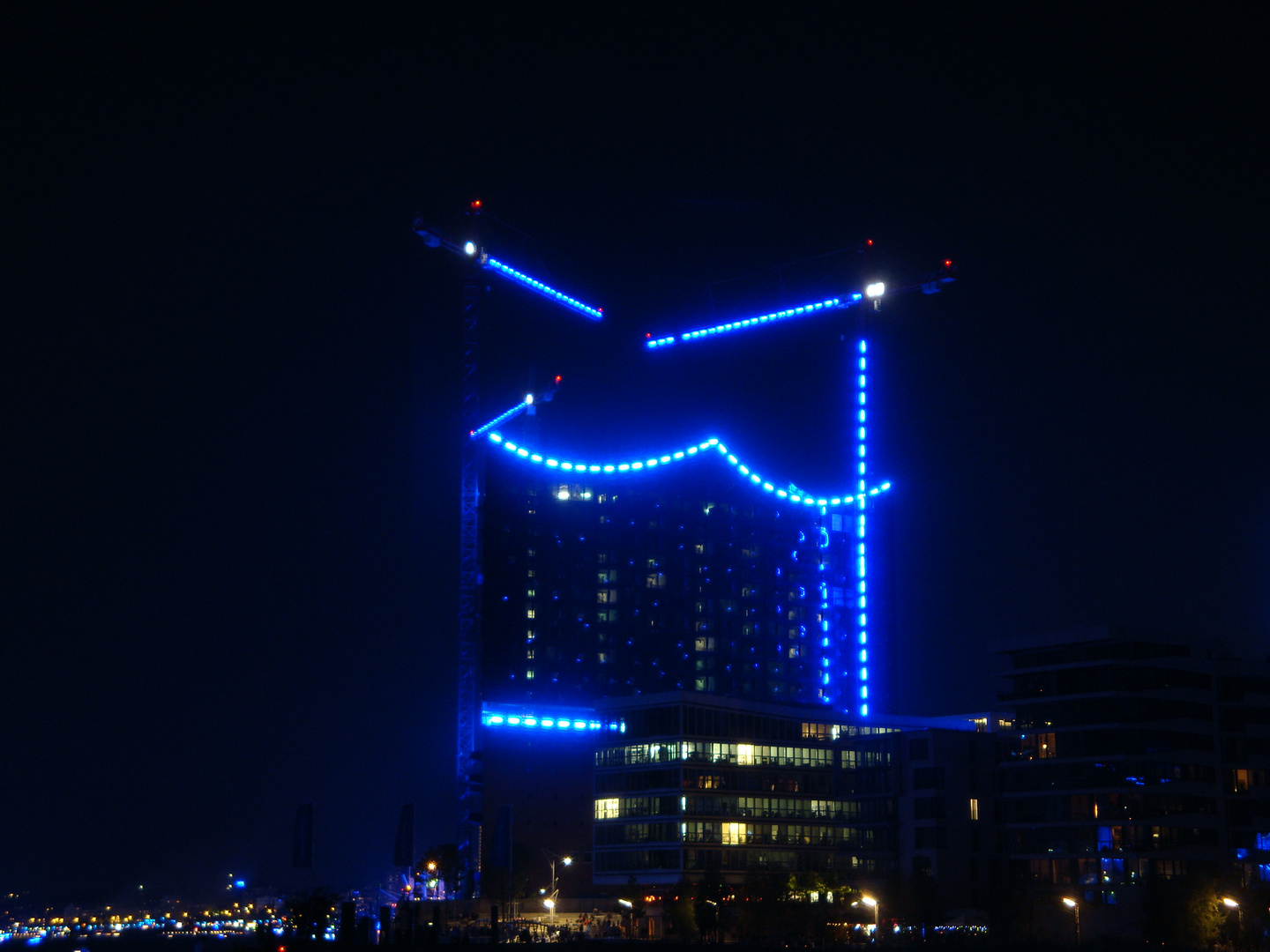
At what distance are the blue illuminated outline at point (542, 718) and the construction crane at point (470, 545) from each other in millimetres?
2124

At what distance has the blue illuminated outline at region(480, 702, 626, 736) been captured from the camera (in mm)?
160500

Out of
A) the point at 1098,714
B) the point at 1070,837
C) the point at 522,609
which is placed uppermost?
the point at 522,609

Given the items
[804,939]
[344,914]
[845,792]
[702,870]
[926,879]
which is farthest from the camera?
[845,792]

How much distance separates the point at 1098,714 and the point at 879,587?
84581 mm

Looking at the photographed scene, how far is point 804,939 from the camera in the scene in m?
103

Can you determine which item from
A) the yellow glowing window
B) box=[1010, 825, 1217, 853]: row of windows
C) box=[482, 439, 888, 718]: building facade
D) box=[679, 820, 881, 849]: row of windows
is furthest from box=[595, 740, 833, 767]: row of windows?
box=[1010, 825, 1217, 853]: row of windows

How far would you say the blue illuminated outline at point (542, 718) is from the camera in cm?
16050

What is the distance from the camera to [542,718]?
16162 centimetres

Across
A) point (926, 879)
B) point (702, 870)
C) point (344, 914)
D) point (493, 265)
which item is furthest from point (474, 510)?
point (344, 914)

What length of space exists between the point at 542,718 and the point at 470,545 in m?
24.5

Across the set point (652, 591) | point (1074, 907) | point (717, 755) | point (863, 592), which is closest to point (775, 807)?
point (717, 755)

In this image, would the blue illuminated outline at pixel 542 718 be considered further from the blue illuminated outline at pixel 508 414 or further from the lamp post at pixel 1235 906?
the lamp post at pixel 1235 906

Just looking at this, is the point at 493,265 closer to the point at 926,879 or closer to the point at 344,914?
the point at 926,879

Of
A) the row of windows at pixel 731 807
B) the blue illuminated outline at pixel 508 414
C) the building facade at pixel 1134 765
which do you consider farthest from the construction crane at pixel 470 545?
the building facade at pixel 1134 765
